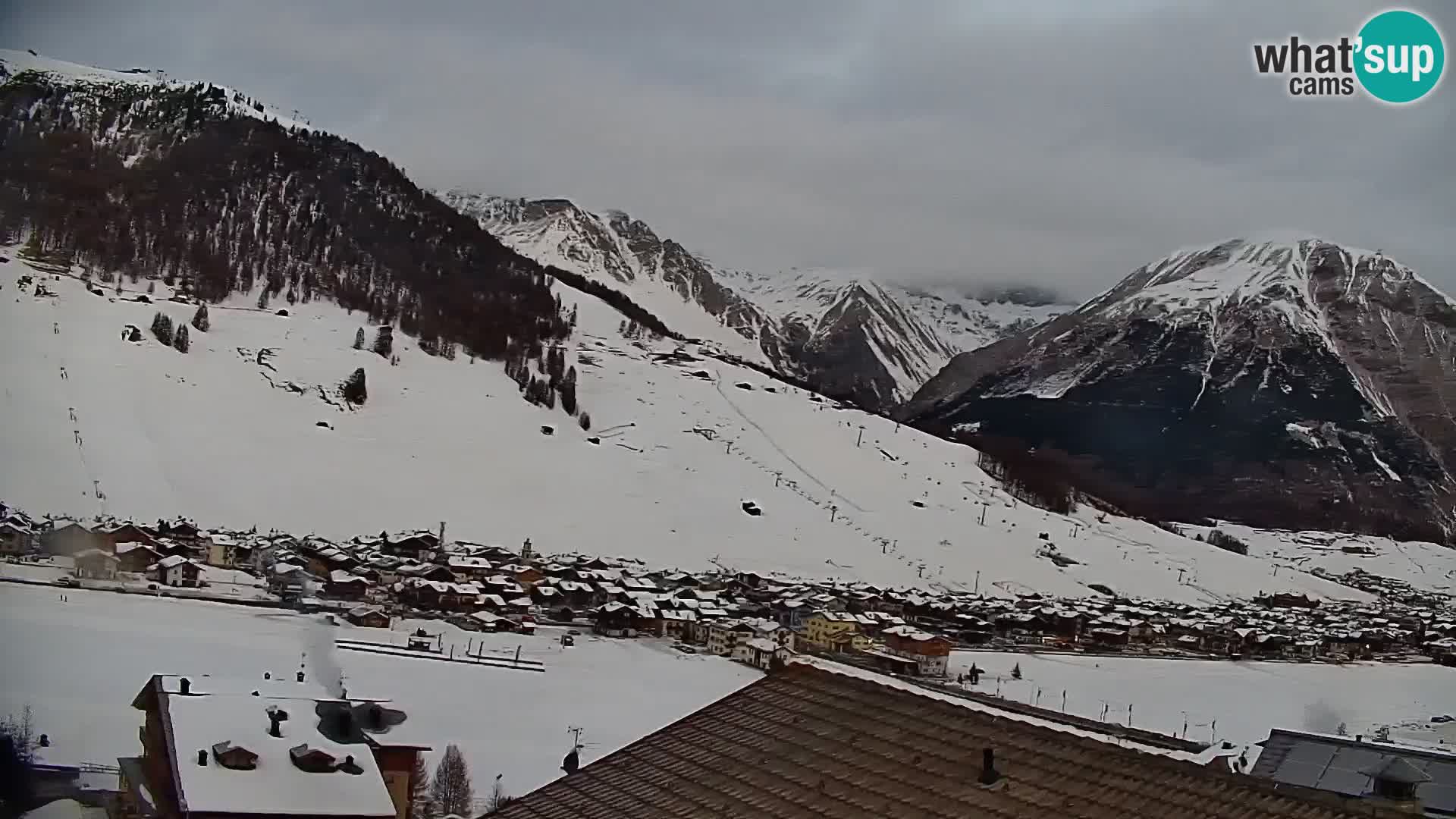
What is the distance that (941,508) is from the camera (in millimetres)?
29828

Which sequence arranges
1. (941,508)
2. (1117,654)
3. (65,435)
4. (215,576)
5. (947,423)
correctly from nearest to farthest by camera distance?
(215,576)
(65,435)
(1117,654)
(941,508)
(947,423)

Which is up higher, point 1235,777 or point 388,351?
point 388,351

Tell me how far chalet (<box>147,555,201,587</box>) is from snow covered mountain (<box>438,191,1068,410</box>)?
79.9 meters

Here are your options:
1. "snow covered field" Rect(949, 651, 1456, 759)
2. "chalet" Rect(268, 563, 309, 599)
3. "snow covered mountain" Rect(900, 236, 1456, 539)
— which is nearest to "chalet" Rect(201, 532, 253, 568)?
"chalet" Rect(268, 563, 309, 599)

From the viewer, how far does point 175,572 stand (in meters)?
13.0

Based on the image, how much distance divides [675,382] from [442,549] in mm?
18263

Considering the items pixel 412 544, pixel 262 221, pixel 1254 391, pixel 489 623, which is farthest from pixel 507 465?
pixel 1254 391

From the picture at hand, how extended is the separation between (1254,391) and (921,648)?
52916mm

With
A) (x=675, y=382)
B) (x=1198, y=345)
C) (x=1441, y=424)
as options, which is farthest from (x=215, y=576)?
(x=1198, y=345)

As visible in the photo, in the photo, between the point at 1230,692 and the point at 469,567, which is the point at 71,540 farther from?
the point at 1230,692

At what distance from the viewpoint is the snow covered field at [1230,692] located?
12.0 m

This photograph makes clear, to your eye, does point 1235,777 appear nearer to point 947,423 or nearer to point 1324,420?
point 1324,420

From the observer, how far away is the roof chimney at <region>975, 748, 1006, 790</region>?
166 cm

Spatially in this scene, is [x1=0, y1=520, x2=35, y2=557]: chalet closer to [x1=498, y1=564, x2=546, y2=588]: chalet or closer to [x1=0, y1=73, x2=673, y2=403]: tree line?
[x1=498, y1=564, x2=546, y2=588]: chalet
